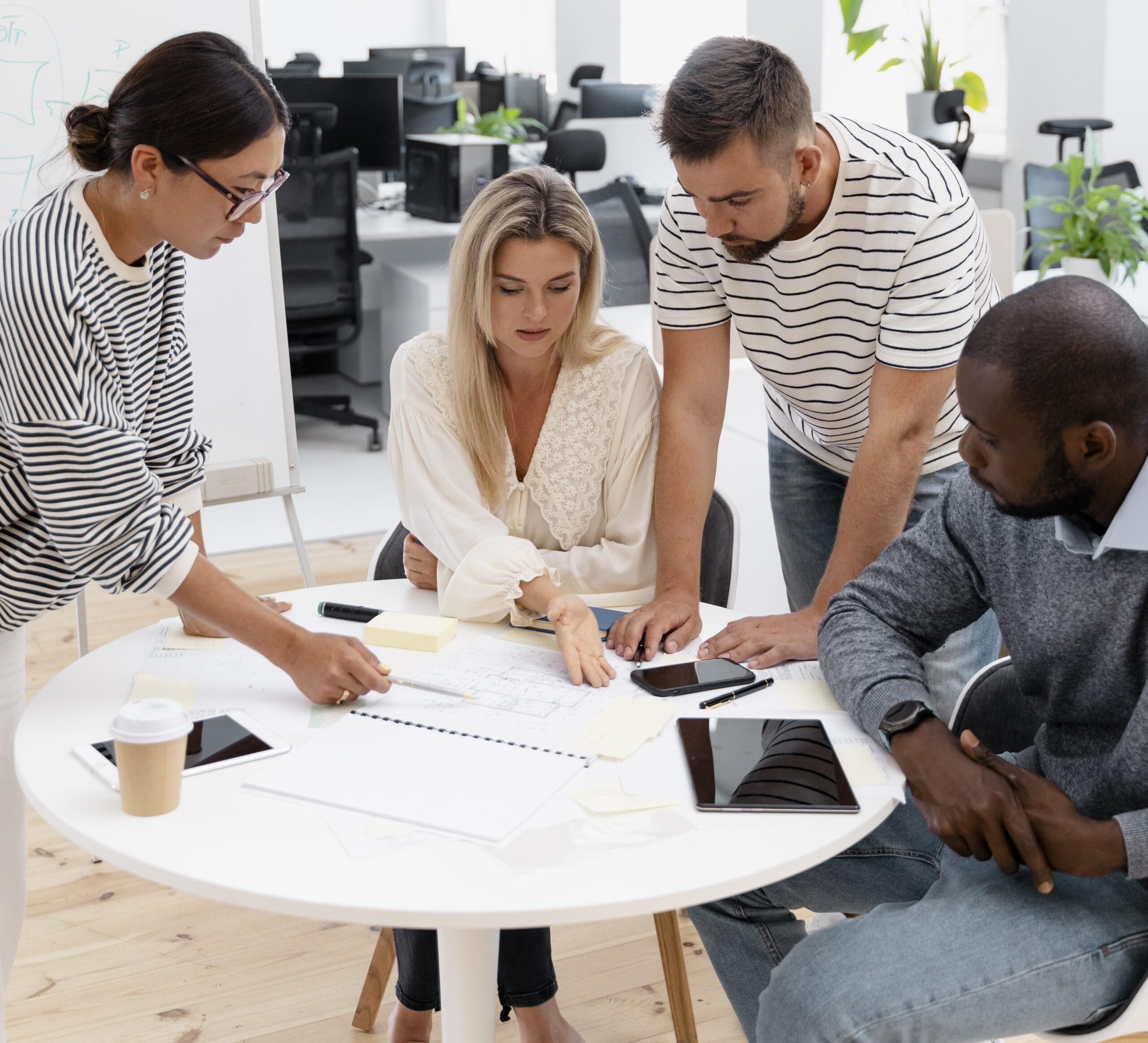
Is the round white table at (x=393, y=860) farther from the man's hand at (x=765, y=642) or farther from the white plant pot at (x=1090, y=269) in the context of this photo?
the white plant pot at (x=1090, y=269)

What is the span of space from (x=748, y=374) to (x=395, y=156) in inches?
118

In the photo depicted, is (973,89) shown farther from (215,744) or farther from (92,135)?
(215,744)

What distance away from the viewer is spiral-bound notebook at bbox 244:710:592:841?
3.67ft

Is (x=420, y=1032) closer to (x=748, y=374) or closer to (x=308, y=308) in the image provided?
(x=748, y=374)

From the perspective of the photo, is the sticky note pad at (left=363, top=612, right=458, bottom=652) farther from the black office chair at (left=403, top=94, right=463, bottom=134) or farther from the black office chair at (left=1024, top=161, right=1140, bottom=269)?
the black office chair at (left=403, top=94, right=463, bottom=134)

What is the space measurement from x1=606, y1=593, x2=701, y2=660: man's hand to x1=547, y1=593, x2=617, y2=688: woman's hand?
0.02 meters

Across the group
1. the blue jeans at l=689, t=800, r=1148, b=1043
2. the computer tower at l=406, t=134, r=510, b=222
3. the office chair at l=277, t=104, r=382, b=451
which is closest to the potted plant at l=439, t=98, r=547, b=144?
the computer tower at l=406, t=134, r=510, b=222

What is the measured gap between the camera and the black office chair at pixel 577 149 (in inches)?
205

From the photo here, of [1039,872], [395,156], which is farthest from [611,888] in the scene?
[395,156]

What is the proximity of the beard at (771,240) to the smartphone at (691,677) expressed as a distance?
568mm

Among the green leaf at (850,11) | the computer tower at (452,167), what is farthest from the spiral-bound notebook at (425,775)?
the computer tower at (452,167)

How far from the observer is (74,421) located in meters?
1.26

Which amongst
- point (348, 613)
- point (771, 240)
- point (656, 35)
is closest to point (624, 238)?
point (771, 240)

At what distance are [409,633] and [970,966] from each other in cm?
76
